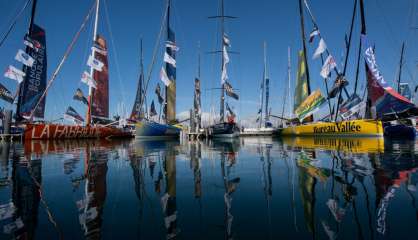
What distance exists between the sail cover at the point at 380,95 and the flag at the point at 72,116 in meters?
33.0

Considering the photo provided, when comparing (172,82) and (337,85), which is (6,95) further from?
(337,85)

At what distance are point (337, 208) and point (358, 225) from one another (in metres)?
0.71

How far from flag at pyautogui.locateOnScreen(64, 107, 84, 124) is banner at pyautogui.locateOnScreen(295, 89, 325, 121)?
28.4 m

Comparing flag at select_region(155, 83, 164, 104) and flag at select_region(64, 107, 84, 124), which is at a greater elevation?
flag at select_region(155, 83, 164, 104)

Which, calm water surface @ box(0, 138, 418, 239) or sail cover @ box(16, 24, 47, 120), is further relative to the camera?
sail cover @ box(16, 24, 47, 120)

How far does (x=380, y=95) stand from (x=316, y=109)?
7889 millimetres

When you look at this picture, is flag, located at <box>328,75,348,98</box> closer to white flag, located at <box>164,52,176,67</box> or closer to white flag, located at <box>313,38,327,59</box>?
white flag, located at <box>313,38,327,59</box>

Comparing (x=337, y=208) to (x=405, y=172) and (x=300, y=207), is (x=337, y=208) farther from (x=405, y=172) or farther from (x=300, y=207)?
(x=405, y=172)

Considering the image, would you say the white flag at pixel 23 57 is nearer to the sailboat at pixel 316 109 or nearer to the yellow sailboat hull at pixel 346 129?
the sailboat at pixel 316 109

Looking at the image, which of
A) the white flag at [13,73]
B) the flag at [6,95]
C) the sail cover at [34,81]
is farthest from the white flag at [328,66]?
the flag at [6,95]

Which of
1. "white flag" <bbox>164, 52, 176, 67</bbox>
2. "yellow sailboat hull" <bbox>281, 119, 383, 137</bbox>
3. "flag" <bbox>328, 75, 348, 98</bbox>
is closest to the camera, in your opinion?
"yellow sailboat hull" <bbox>281, 119, 383, 137</bbox>

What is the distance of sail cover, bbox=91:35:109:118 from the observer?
1412 inches

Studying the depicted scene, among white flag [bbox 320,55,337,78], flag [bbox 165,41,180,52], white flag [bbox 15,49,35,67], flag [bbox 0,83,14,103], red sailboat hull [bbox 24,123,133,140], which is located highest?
flag [bbox 165,41,180,52]

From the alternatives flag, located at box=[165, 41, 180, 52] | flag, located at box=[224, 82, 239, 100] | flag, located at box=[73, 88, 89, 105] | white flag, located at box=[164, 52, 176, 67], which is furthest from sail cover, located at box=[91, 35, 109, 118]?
flag, located at box=[224, 82, 239, 100]
